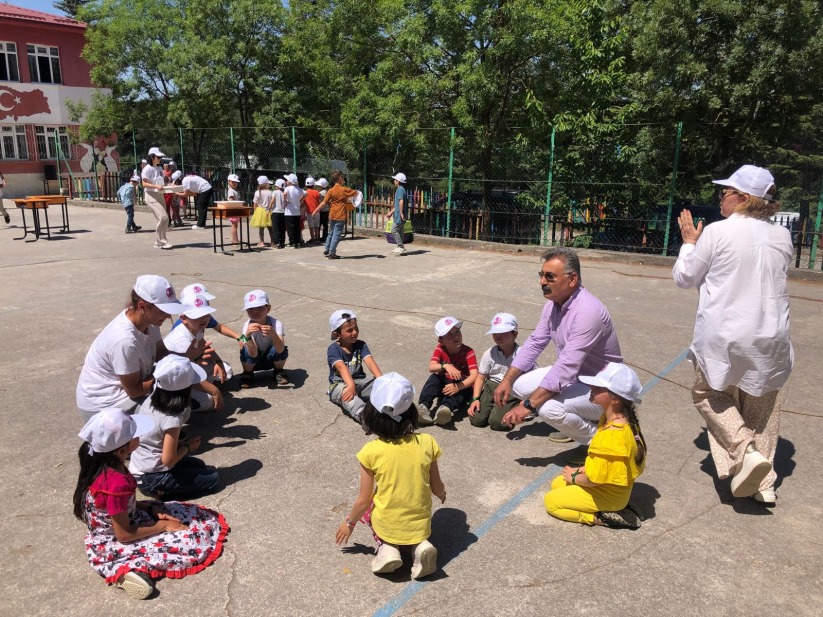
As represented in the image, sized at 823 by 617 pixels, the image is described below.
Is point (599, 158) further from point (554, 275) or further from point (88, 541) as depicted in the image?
point (88, 541)

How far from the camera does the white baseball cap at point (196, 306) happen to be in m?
5.13

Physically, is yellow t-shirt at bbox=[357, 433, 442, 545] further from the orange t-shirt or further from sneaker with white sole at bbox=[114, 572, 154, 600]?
the orange t-shirt

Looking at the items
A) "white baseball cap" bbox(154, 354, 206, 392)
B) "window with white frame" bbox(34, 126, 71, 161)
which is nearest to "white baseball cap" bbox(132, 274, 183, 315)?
"white baseball cap" bbox(154, 354, 206, 392)

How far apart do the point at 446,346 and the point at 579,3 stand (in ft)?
37.8

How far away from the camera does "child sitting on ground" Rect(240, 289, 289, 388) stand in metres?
5.71

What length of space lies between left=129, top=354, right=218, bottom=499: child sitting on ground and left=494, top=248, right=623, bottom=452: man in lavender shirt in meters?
2.04

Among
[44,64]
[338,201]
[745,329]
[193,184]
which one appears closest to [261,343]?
[745,329]

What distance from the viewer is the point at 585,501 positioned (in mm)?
3877

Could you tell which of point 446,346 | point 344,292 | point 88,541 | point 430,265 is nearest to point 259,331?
point 446,346

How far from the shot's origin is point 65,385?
6086mm

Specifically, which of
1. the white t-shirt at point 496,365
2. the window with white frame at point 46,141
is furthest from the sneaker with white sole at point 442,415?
the window with white frame at point 46,141

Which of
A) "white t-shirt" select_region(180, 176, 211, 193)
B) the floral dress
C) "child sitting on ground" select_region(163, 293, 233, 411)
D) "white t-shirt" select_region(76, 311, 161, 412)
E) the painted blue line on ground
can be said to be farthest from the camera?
"white t-shirt" select_region(180, 176, 211, 193)

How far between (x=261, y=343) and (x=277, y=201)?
27.3 ft

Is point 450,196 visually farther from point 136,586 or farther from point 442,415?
point 136,586
